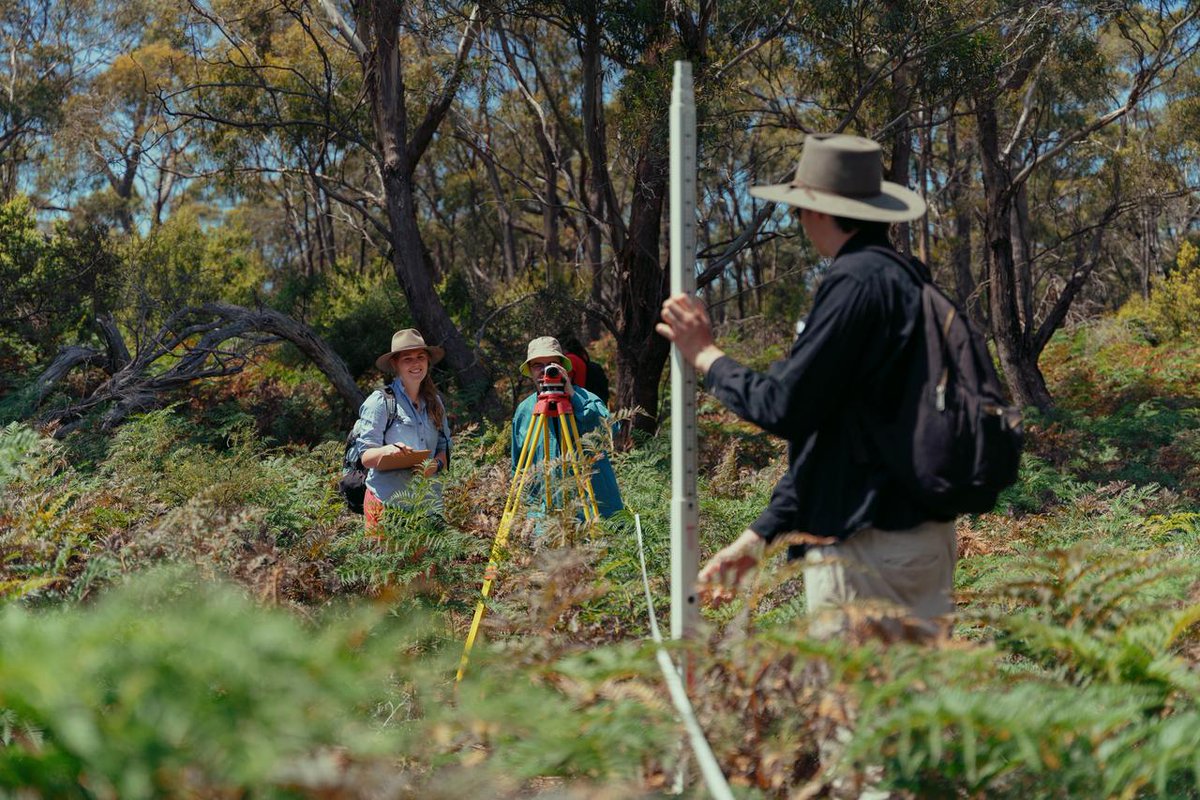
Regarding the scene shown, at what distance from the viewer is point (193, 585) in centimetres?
362

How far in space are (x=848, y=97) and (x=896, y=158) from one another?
3.57ft

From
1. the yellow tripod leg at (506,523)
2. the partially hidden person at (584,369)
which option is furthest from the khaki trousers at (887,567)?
the partially hidden person at (584,369)

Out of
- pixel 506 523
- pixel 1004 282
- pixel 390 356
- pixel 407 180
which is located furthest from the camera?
pixel 1004 282

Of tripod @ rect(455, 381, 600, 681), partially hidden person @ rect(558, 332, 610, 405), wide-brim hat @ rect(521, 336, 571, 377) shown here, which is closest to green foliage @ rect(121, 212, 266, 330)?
partially hidden person @ rect(558, 332, 610, 405)

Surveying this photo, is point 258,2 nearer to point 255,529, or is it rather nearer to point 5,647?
point 255,529

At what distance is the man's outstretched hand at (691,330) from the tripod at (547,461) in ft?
7.23

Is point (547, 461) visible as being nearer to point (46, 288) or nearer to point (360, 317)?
point (360, 317)

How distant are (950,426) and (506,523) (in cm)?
292

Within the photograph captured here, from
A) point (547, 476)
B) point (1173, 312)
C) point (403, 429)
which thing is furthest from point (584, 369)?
point (1173, 312)

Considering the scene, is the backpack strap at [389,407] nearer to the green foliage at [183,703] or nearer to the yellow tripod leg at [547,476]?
the yellow tripod leg at [547,476]

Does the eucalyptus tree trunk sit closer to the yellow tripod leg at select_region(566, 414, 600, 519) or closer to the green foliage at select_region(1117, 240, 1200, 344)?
the yellow tripod leg at select_region(566, 414, 600, 519)

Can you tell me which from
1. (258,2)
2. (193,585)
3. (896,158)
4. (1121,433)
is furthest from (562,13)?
(193,585)

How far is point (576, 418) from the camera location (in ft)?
21.1

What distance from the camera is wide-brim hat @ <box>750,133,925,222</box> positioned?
114 inches
